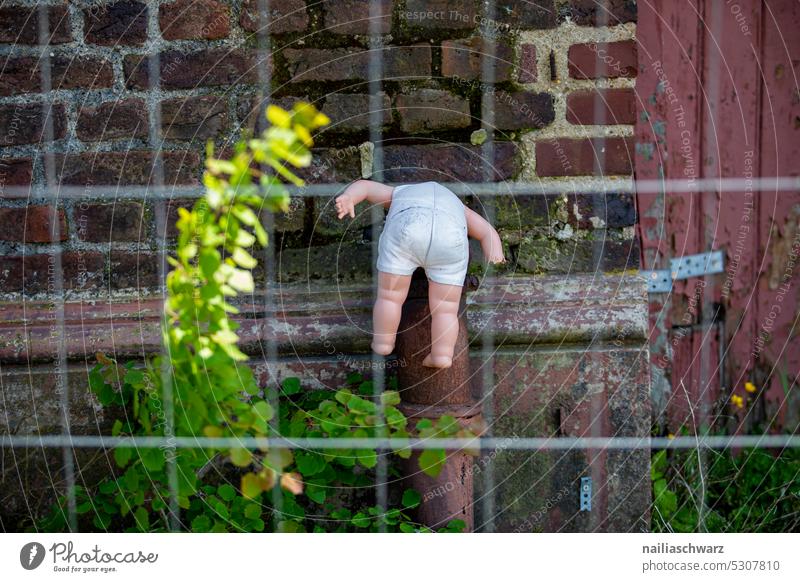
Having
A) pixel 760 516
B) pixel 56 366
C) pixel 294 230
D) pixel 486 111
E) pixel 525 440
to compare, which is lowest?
pixel 760 516

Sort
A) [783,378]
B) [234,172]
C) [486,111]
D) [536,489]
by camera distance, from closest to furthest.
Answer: [234,172] < [486,111] < [536,489] < [783,378]

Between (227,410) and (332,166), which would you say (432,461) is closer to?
(227,410)

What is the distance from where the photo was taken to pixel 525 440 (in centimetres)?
161

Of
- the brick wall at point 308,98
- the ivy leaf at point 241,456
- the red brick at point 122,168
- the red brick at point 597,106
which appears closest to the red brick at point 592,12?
the brick wall at point 308,98

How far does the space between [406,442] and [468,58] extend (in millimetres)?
635

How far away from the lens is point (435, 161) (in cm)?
153

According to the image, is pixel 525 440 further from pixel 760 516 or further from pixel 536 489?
pixel 760 516

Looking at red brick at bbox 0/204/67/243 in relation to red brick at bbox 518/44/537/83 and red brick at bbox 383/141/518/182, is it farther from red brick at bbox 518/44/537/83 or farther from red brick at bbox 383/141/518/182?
red brick at bbox 518/44/537/83

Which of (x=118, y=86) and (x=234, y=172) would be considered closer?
(x=234, y=172)

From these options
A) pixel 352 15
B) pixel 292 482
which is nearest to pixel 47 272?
pixel 292 482

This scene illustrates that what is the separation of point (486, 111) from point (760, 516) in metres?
0.90

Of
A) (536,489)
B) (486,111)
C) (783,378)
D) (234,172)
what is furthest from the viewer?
(783,378)

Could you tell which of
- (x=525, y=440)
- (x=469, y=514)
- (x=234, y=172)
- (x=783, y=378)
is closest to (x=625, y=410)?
(x=525, y=440)

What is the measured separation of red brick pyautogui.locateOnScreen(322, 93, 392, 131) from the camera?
59.7 inches
